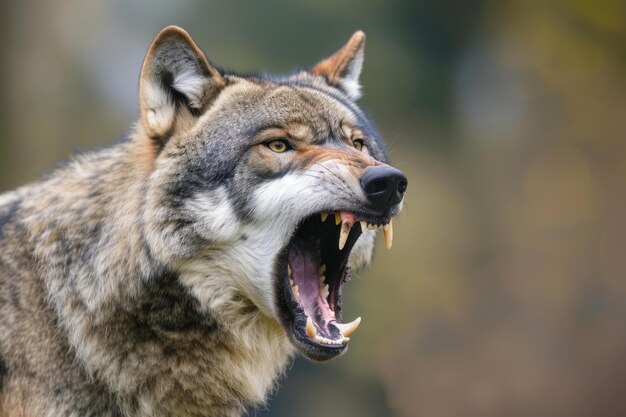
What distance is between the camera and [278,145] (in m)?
3.99

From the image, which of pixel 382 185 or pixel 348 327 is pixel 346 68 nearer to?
pixel 382 185

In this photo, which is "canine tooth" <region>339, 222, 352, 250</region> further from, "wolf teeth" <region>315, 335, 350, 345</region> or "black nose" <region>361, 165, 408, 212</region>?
"wolf teeth" <region>315, 335, 350, 345</region>

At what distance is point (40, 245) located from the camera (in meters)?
3.98

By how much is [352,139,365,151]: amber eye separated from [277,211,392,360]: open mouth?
1.24ft

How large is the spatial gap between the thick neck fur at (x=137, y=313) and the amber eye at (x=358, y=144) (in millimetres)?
957

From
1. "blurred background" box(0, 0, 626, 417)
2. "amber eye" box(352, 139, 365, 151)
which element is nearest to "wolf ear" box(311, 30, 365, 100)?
"amber eye" box(352, 139, 365, 151)

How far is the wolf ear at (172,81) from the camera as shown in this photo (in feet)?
13.0

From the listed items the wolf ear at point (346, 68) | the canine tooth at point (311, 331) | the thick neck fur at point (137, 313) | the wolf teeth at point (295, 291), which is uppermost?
the wolf ear at point (346, 68)

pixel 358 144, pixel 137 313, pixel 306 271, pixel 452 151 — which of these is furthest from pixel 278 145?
pixel 452 151

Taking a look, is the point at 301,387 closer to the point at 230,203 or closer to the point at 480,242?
the point at 480,242

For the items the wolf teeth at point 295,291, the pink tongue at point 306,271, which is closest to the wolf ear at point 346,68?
the pink tongue at point 306,271

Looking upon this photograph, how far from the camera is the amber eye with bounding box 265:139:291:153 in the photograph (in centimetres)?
397

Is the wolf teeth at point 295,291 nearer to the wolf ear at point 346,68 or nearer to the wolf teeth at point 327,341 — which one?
the wolf teeth at point 327,341

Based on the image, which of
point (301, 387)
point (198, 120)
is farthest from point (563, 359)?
point (198, 120)
